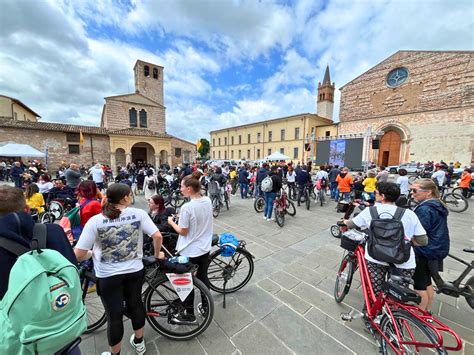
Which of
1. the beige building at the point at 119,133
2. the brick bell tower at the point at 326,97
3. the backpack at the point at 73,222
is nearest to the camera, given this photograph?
the backpack at the point at 73,222

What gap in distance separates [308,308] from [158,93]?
114 feet

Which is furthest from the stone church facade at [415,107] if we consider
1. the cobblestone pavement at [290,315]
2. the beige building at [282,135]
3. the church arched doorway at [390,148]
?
the cobblestone pavement at [290,315]

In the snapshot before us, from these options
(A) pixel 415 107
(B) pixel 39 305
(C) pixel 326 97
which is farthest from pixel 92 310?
(C) pixel 326 97

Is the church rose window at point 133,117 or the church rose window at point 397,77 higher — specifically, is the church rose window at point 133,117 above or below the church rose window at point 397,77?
below

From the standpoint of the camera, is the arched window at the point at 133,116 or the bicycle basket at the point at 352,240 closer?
the bicycle basket at the point at 352,240

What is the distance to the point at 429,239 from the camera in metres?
2.10

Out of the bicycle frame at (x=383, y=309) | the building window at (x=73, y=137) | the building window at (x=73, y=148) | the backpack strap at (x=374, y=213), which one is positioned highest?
the building window at (x=73, y=137)

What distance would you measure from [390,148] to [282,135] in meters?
16.4

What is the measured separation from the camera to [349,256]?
2.52 meters

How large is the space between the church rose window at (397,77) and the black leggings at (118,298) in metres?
34.9

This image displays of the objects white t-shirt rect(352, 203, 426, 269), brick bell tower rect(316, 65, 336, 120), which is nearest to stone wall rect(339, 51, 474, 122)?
brick bell tower rect(316, 65, 336, 120)

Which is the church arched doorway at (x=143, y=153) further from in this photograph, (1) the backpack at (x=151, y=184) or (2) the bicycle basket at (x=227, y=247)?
(2) the bicycle basket at (x=227, y=247)

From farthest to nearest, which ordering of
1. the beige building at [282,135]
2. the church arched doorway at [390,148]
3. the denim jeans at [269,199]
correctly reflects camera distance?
the beige building at [282,135] → the church arched doorway at [390,148] → the denim jeans at [269,199]

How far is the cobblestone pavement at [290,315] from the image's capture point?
1.94 meters
